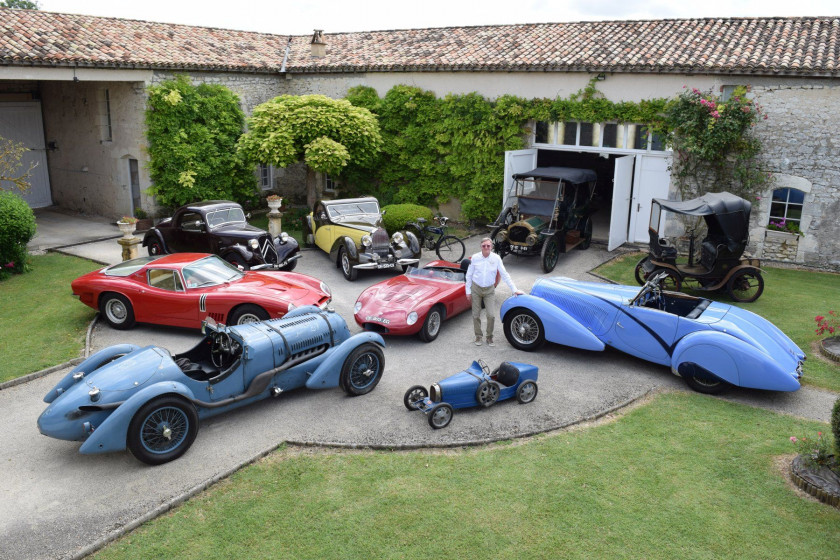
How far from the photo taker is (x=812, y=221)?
1443cm

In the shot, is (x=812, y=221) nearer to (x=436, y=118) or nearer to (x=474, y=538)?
(x=436, y=118)

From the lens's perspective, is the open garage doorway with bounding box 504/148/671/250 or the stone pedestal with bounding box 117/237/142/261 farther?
the open garage doorway with bounding box 504/148/671/250

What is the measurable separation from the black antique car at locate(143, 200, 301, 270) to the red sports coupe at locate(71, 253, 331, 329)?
2.20 meters

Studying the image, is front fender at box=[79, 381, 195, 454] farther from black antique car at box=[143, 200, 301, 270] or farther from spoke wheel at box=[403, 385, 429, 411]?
black antique car at box=[143, 200, 301, 270]

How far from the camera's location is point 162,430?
652 centimetres

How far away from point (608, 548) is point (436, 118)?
15.1 meters

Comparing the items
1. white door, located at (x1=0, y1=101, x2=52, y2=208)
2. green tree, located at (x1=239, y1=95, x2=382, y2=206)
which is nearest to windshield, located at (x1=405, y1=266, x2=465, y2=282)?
green tree, located at (x1=239, y1=95, x2=382, y2=206)

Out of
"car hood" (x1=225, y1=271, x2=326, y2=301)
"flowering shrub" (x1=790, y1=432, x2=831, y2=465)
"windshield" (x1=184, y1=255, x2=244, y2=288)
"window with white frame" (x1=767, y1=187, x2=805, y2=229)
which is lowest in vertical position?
"flowering shrub" (x1=790, y1=432, x2=831, y2=465)

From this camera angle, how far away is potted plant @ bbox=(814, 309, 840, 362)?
945cm

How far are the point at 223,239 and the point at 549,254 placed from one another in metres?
6.87

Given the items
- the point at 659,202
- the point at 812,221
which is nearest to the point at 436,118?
the point at 659,202

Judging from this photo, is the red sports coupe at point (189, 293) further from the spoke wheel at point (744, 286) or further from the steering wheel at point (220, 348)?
the spoke wheel at point (744, 286)

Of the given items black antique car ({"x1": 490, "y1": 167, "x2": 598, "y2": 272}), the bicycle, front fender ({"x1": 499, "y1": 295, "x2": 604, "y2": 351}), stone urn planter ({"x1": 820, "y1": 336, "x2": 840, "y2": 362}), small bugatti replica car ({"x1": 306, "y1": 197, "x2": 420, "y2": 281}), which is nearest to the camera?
front fender ({"x1": 499, "y1": 295, "x2": 604, "y2": 351})

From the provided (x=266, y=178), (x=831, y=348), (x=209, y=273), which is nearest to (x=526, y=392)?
(x=831, y=348)
